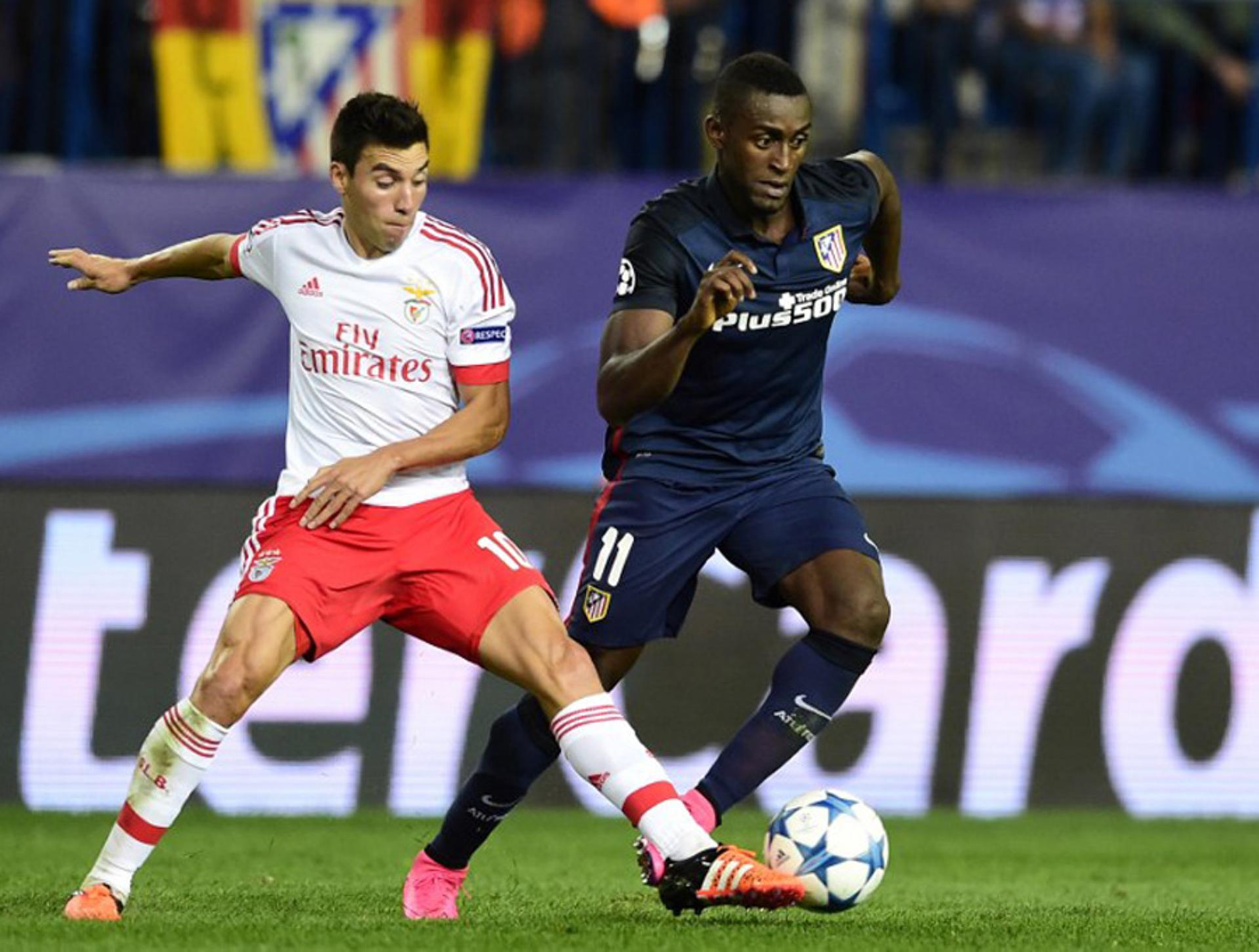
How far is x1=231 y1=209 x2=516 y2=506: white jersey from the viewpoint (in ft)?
22.4

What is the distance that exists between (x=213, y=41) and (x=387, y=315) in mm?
5538

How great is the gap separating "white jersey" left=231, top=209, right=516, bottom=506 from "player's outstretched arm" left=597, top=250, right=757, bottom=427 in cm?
33

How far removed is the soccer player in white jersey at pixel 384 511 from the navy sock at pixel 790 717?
352 mm

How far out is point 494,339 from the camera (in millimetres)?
6883

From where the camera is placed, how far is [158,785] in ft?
21.7

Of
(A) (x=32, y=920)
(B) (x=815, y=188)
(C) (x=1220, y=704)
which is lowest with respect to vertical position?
(C) (x=1220, y=704)

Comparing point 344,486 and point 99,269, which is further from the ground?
point 99,269

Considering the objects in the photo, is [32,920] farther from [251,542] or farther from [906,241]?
[906,241]

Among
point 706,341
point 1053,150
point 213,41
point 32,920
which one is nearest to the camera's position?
point 32,920

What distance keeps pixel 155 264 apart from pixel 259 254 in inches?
12.7

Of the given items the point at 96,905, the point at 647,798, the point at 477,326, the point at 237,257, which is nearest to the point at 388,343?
the point at 477,326

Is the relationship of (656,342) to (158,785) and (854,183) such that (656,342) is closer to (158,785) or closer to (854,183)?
(854,183)

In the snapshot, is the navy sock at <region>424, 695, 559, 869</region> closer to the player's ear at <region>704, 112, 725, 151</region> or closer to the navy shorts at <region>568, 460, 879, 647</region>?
the navy shorts at <region>568, 460, 879, 647</region>

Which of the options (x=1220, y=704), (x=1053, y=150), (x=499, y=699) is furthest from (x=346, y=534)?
(x=1053, y=150)
